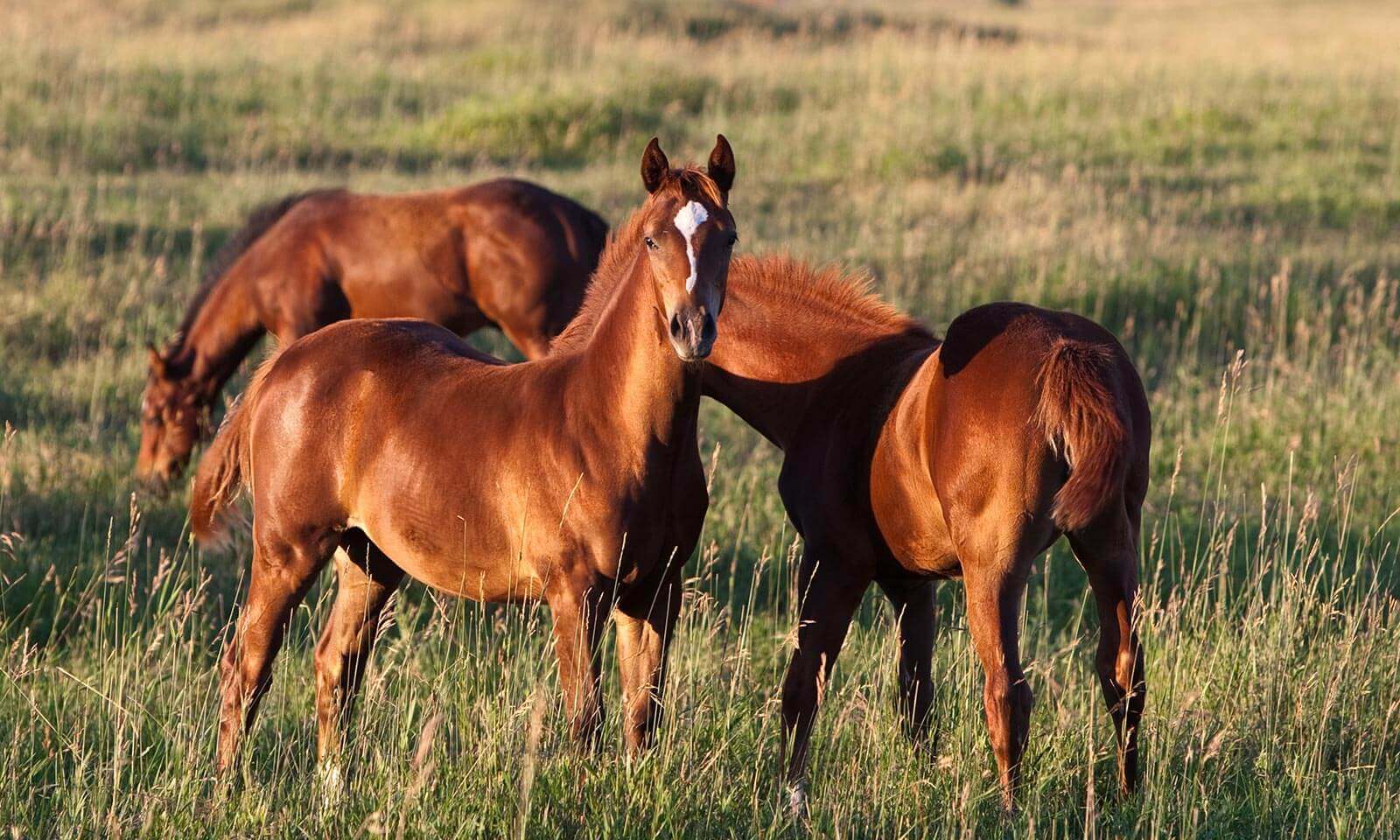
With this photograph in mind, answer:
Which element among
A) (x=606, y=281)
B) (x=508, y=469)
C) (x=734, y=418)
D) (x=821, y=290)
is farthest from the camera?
(x=734, y=418)

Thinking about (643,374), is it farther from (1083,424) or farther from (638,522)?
(1083,424)

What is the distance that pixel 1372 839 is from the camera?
3.83m

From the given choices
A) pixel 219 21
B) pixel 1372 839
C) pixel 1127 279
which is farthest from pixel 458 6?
pixel 1372 839

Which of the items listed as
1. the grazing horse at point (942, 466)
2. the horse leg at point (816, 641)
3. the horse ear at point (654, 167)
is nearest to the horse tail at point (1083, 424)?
the grazing horse at point (942, 466)

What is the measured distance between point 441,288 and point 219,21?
57.9ft

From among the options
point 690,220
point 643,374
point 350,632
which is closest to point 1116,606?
point 643,374

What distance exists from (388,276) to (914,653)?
4557mm

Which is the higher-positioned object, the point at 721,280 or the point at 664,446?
the point at 721,280

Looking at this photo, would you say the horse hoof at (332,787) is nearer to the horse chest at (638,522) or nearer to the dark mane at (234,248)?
the horse chest at (638,522)

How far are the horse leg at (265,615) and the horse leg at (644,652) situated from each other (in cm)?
101

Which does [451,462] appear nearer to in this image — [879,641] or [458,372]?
[458,372]

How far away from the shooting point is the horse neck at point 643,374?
4062mm

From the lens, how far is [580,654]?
13.2 ft

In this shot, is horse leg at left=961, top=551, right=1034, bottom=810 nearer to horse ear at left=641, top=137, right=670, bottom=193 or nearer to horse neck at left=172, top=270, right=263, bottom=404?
horse ear at left=641, top=137, right=670, bottom=193
